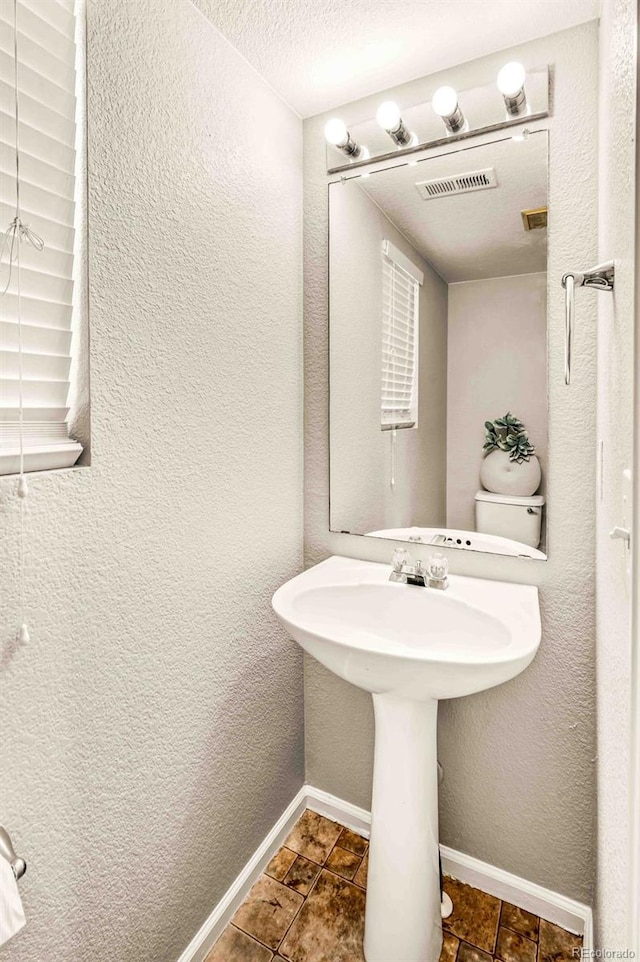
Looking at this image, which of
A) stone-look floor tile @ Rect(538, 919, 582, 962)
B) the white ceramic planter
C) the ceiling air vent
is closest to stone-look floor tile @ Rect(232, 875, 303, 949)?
stone-look floor tile @ Rect(538, 919, 582, 962)

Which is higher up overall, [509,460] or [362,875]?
[509,460]

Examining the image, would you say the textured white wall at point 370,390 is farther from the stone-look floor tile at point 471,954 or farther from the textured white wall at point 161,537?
the stone-look floor tile at point 471,954

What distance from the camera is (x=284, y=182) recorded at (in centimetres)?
153

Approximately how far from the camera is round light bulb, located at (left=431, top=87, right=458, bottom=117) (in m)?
1.29

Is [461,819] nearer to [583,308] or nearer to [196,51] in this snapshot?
[583,308]

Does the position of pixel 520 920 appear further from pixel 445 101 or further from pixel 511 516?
pixel 445 101

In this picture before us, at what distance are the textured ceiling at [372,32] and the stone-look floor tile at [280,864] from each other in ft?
7.60

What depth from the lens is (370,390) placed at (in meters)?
1.58

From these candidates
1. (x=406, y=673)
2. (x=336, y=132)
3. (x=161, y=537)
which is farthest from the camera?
(x=336, y=132)

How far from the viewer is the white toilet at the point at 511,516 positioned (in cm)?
134

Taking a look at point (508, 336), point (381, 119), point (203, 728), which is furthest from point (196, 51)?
point (203, 728)

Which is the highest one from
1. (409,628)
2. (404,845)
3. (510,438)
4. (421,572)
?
(510,438)

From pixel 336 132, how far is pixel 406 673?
150cm

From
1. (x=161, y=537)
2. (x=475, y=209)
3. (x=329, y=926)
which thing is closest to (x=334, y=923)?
(x=329, y=926)
